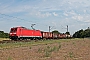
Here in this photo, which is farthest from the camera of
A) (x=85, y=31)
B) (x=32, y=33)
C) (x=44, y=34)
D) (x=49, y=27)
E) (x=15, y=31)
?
(x=85, y=31)

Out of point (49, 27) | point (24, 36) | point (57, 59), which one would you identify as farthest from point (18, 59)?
point (49, 27)

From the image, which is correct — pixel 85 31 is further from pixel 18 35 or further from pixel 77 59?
pixel 77 59

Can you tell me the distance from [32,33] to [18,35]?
9705 mm

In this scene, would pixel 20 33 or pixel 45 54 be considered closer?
pixel 45 54

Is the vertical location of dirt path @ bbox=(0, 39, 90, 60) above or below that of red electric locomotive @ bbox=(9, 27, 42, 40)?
below

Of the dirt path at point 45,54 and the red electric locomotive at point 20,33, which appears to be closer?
the dirt path at point 45,54

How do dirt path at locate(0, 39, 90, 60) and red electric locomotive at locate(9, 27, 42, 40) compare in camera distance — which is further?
red electric locomotive at locate(9, 27, 42, 40)

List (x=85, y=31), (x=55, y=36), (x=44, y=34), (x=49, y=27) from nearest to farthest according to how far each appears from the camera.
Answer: (x=44, y=34)
(x=55, y=36)
(x=49, y=27)
(x=85, y=31)

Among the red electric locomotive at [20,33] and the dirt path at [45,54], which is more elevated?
the red electric locomotive at [20,33]

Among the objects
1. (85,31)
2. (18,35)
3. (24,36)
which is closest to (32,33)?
(24,36)

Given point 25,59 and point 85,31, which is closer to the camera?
point 25,59

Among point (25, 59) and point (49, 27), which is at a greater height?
point (49, 27)

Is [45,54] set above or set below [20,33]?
below

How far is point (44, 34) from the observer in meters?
69.4
